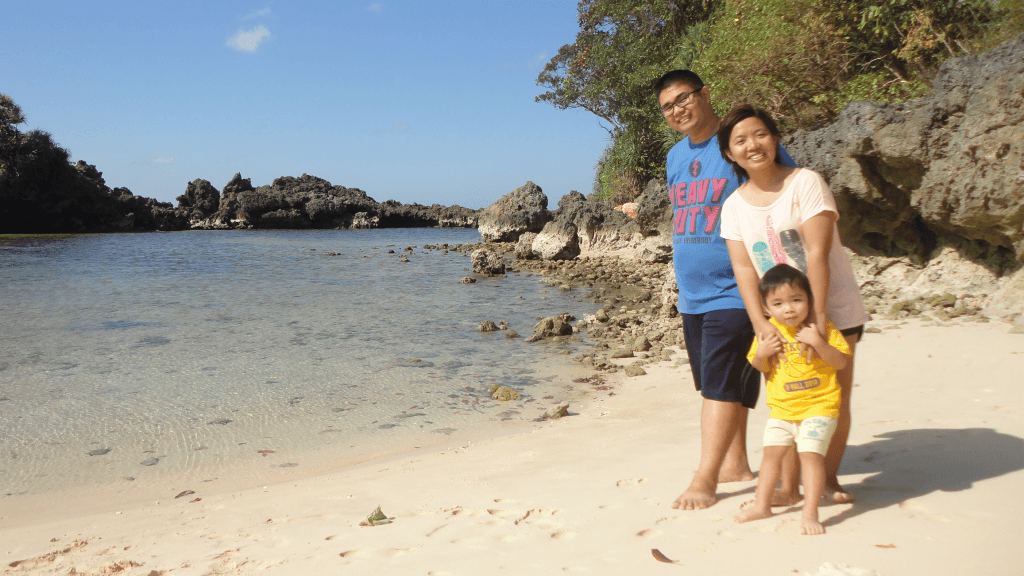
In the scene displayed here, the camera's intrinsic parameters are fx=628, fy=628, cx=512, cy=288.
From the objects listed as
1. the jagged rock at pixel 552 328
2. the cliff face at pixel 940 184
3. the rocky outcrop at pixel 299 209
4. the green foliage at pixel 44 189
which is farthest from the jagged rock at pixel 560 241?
the rocky outcrop at pixel 299 209

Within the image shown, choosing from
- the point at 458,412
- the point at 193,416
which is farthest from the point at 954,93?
the point at 193,416

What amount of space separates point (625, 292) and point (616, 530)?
1059 cm

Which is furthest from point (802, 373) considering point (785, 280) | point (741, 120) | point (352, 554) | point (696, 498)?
point (352, 554)

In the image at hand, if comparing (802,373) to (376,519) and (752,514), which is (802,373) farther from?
(376,519)

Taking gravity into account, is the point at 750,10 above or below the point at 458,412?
above

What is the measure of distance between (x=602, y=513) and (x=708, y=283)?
114 centimetres

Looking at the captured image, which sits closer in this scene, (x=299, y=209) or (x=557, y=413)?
(x=557, y=413)

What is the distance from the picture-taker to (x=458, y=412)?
576 centimetres

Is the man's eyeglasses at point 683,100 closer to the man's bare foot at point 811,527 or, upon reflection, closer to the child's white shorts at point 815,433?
the child's white shorts at point 815,433

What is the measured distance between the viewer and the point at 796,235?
2.39m

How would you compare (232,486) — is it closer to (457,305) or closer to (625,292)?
(457,305)

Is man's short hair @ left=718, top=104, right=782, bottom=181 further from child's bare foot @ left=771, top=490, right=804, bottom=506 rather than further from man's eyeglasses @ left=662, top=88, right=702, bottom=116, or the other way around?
child's bare foot @ left=771, top=490, right=804, bottom=506

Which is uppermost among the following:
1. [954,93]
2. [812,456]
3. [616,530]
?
[954,93]

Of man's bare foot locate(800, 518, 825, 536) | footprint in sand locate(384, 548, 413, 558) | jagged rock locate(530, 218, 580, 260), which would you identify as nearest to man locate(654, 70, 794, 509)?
man's bare foot locate(800, 518, 825, 536)
